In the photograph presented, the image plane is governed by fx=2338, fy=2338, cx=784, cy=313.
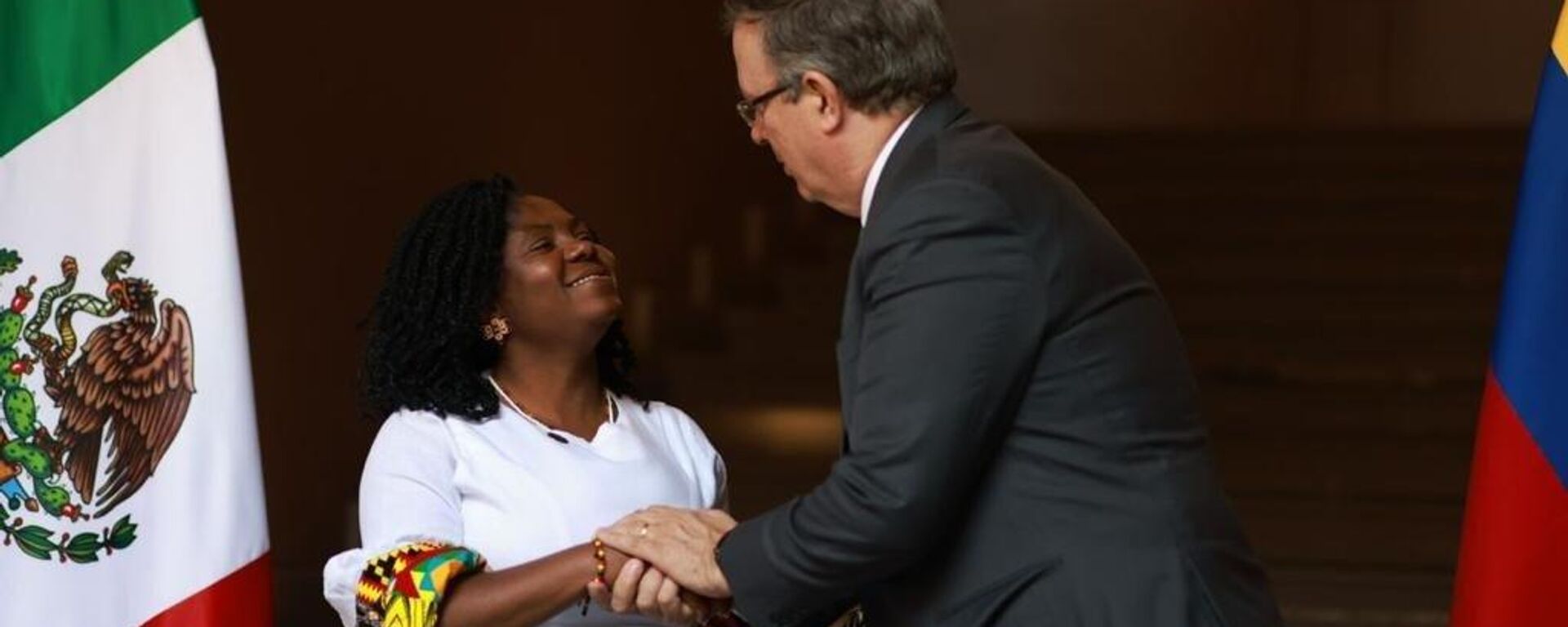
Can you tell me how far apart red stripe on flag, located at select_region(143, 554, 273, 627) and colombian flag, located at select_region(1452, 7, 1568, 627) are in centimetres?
142

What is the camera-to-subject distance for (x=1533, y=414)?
8.48ft

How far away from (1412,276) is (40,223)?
6358 mm

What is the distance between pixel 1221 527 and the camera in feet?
7.34

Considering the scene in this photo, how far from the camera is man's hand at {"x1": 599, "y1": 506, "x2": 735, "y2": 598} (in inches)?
95.3

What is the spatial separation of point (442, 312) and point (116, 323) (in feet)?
1.23

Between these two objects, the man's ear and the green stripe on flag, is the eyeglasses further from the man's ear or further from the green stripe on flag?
the green stripe on flag

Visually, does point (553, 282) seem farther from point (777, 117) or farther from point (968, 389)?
point (968, 389)

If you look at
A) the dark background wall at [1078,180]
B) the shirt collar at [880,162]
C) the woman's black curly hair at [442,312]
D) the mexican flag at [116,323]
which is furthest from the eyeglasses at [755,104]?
the dark background wall at [1078,180]

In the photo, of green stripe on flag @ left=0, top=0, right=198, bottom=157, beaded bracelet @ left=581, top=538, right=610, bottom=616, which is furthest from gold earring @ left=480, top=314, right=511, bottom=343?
green stripe on flag @ left=0, top=0, right=198, bottom=157

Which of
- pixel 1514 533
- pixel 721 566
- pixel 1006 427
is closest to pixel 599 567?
pixel 721 566

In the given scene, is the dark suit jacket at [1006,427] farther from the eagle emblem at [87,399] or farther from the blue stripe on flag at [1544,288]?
the eagle emblem at [87,399]

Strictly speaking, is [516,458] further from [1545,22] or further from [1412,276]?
[1545,22]

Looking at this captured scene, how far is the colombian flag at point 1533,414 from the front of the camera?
2.54 metres

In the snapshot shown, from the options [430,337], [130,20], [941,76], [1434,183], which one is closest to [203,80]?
[130,20]
